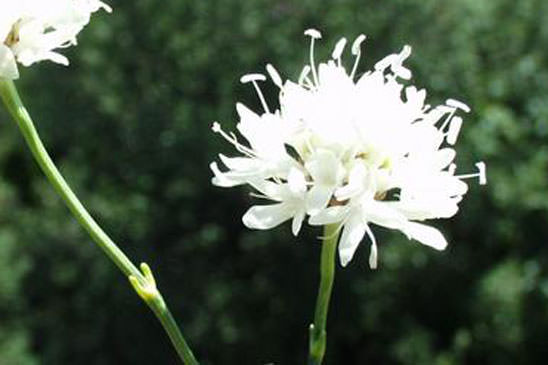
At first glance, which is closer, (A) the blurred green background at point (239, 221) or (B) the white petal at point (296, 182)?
(B) the white petal at point (296, 182)

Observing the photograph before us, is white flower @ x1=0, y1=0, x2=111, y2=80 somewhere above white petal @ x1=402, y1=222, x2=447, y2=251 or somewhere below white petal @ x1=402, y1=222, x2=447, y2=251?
above

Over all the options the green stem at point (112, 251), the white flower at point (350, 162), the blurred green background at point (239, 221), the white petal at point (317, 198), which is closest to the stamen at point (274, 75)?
the white flower at point (350, 162)

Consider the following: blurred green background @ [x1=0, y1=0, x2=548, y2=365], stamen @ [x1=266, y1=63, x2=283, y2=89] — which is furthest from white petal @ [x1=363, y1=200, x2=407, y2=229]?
blurred green background @ [x1=0, y1=0, x2=548, y2=365]

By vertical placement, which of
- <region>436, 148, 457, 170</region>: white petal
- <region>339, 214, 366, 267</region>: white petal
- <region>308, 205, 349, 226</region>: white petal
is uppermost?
<region>308, 205, 349, 226</region>: white petal

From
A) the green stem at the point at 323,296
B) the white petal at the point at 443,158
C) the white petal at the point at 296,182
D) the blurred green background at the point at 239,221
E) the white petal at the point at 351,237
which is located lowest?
the blurred green background at the point at 239,221

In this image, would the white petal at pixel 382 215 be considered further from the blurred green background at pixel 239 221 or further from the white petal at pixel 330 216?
the blurred green background at pixel 239 221

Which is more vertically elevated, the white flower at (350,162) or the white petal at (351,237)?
the white flower at (350,162)

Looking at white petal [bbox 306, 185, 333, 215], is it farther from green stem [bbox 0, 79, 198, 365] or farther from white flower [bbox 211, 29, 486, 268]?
green stem [bbox 0, 79, 198, 365]

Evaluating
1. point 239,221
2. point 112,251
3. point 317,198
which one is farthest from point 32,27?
point 239,221
